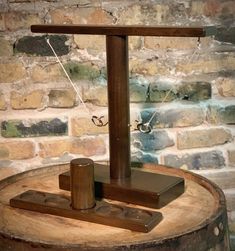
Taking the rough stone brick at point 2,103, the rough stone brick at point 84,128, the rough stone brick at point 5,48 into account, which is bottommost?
the rough stone brick at point 84,128

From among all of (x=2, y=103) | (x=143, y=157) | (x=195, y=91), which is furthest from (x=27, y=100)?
(x=195, y=91)

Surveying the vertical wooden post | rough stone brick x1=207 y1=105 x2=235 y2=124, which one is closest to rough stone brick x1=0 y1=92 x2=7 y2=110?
the vertical wooden post

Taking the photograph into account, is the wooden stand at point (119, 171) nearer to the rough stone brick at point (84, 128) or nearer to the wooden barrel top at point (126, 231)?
the wooden barrel top at point (126, 231)

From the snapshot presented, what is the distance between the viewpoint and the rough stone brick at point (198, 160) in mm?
1765

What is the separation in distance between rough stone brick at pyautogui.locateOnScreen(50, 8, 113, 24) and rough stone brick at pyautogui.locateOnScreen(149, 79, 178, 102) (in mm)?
259

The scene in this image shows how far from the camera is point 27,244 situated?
1008 mm

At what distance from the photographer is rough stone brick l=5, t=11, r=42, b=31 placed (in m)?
1.61

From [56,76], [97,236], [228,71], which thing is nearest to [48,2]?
[56,76]

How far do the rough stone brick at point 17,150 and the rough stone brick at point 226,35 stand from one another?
69 centimetres

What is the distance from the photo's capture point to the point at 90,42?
1.65 meters

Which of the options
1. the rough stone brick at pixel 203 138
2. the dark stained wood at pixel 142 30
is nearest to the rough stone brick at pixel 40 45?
the dark stained wood at pixel 142 30

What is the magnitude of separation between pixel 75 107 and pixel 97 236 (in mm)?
705

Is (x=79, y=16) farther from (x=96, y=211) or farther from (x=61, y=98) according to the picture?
(x=96, y=211)

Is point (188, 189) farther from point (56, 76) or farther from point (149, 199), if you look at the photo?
point (56, 76)
